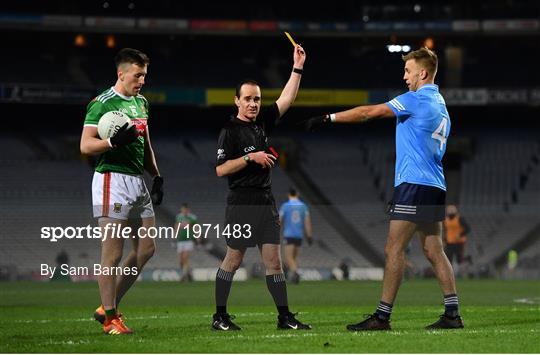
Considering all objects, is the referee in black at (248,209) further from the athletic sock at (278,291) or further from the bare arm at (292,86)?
the bare arm at (292,86)

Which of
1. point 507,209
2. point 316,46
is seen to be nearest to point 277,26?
point 316,46

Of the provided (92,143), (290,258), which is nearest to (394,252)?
(92,143)

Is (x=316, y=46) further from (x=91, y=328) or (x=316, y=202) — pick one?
(x=91, y=328)

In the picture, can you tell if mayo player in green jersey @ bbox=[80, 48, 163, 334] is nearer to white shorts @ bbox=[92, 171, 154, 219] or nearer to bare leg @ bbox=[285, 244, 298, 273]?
white shorts @ bbox=[92, 171, 154, 219]

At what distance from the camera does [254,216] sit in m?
8.73

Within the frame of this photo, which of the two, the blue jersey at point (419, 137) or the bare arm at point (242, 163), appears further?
the blue jersey at point (419, 137)

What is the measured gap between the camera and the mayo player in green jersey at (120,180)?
8.16m

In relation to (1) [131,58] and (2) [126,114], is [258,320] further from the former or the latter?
(1) [131,58]

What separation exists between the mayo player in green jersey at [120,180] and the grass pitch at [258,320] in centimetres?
48

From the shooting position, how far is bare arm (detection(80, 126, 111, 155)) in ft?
→ 26.1

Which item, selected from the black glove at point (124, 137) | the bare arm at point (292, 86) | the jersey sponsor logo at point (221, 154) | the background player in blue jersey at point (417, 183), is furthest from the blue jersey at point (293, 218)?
the black glove at point (124, 137)

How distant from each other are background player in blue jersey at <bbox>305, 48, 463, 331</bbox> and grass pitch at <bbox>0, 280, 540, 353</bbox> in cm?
30

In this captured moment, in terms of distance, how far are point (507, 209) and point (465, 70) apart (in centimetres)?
1567

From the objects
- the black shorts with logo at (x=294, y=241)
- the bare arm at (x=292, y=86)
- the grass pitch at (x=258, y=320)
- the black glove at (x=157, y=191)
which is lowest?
the grass pitch at (x=258, y=320)
